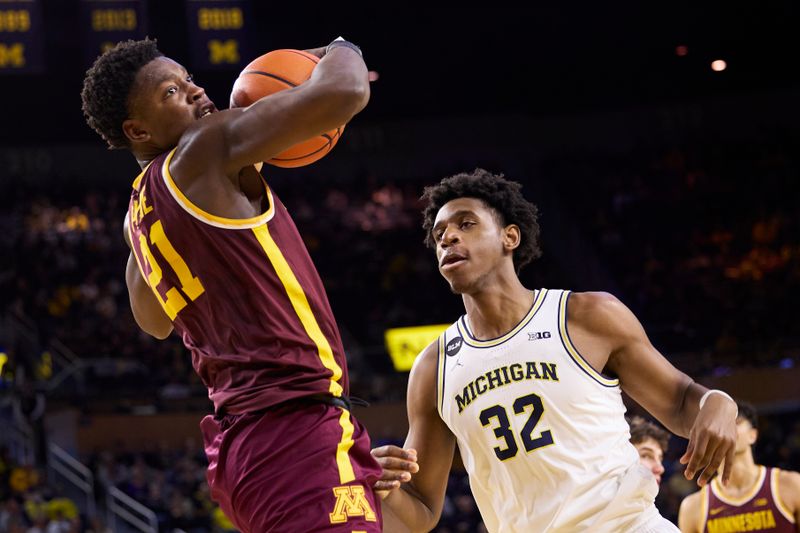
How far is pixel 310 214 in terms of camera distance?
1841 cm

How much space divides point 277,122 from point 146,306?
922mm

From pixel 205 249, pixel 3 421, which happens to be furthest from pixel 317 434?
pixel 3 421

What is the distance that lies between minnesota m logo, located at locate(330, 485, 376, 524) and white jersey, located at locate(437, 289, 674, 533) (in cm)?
110

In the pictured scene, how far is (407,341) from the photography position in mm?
15742

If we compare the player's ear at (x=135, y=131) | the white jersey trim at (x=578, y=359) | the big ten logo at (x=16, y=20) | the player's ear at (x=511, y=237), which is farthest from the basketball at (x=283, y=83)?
the big ten logo at (x=16, y=20)

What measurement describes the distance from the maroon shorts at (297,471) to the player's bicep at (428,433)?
3.70 ft

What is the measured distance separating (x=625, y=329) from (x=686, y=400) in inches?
12.9

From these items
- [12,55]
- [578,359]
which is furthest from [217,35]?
[578,359]

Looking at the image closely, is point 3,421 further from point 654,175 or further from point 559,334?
point 654,175

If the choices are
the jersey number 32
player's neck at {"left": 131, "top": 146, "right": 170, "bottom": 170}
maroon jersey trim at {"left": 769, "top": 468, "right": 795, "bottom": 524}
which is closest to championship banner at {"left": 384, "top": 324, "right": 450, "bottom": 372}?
maroon jersey trim at {"left": 769, "top": 468, "right": 795, "bottom": 524}

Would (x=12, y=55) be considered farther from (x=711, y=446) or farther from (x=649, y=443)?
(x=711, y=446)

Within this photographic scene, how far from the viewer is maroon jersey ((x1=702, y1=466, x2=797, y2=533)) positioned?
241 inches

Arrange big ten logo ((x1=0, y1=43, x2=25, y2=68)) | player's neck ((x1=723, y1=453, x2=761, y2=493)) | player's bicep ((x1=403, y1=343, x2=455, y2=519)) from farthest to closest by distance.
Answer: big ten logo ((x1=0, y1=43, x2=25, y2=68)), player's neck ((x1=723, y1=453, x2=761, y2=493)), player's bicep ((x1=403, y1=343, x2=455, y2=519))

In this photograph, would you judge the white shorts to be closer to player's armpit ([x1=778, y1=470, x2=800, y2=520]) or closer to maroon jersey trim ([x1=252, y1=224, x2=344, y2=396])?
maroon jersey trim ([x1=252, y1=224, x2=344, y2=396])
